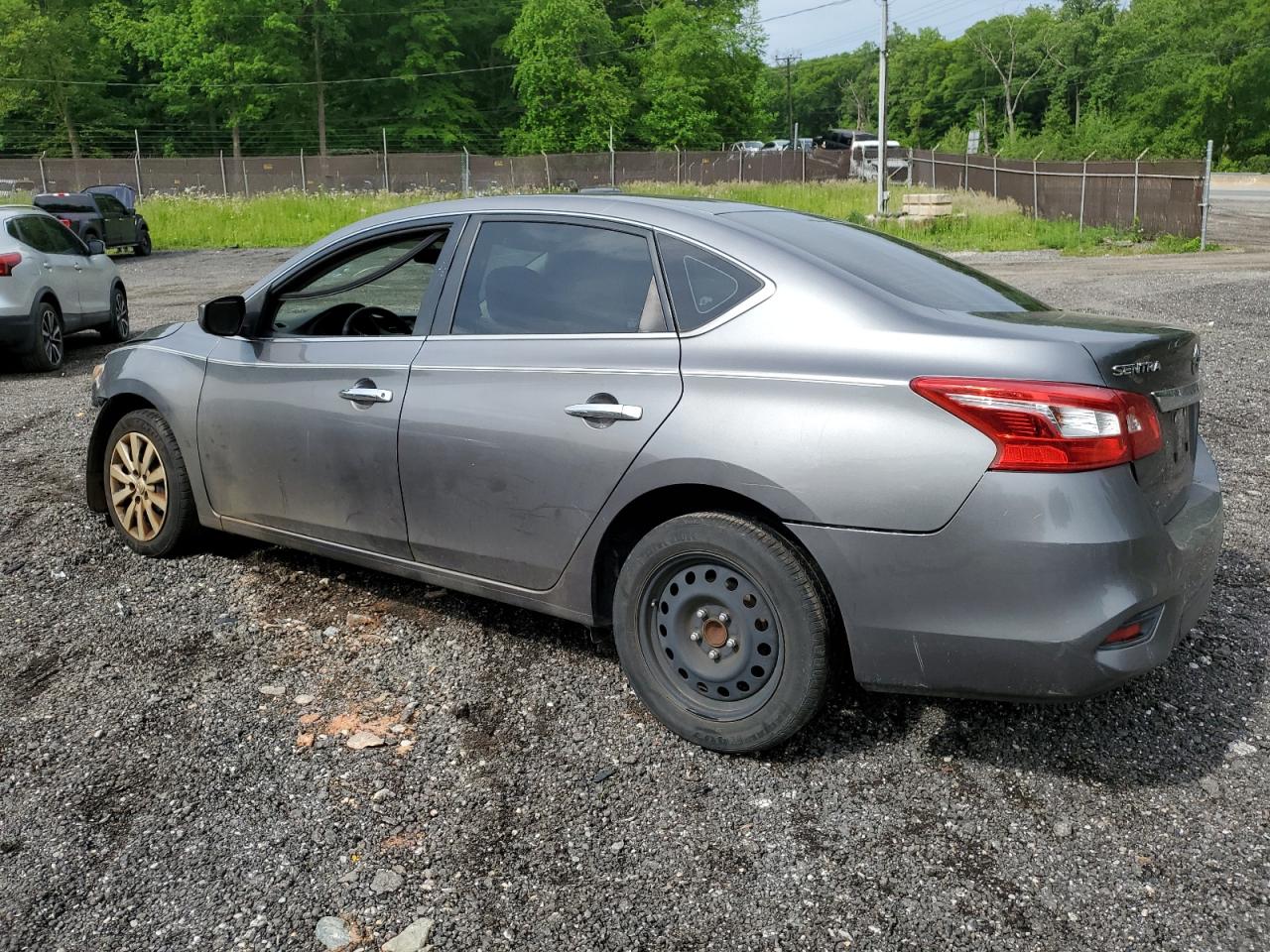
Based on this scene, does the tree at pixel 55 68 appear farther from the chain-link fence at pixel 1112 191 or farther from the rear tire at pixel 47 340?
the rear tire at pixel 47 340

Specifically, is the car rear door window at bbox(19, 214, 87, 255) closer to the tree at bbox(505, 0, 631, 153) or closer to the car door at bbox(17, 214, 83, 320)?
A: the car door at bbox(17, 214, 83, 320)

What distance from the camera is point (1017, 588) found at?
10.1ft

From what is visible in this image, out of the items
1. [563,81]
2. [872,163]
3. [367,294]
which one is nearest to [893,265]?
[367,294]

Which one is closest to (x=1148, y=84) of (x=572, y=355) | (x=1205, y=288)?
(x=1205, y=288)

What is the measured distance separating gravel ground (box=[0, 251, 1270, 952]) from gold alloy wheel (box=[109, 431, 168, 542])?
42 centimetres

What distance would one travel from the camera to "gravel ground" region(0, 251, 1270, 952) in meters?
2.85

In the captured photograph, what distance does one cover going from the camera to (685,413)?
3506mm

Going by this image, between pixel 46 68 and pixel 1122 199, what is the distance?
54314 mm

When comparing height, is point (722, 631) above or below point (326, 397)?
below

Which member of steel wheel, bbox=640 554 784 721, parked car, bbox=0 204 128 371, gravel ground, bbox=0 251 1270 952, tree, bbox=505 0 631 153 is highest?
tree, bbox=505 0 631 153

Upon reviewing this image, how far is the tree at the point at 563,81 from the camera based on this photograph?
68750 millimetres

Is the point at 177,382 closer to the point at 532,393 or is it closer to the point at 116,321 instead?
the point at 532,393

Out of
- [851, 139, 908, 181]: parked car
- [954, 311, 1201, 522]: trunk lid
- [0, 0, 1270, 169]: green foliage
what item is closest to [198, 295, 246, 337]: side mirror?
[954, 311, 1201, 522]: trunk lid

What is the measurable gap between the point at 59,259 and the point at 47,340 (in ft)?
3.18
